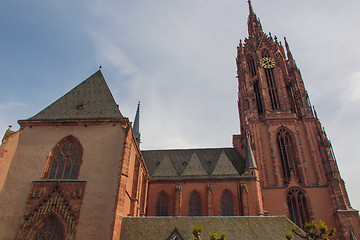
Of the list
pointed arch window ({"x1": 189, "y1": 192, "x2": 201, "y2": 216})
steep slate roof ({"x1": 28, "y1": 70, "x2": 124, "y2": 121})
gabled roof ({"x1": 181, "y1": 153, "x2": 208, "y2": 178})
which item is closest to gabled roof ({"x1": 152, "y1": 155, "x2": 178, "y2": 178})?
gabled roof ({"x1": 181, "y1": 153, "x2": 208, "y2": 178})

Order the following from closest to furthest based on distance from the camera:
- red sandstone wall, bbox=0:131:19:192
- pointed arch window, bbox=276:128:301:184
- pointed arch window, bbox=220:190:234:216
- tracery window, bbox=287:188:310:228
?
red sandstone wall, bbox=0:131:19:192 → pointed arch window, bbox=220:190:234:216 → tracery window, bbox=287:188:310:228 → pointed arch window, bbox=276:128:301:184

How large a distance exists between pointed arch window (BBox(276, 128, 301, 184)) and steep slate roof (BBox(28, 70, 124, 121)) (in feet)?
59.5

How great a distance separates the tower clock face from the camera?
35.2 metres

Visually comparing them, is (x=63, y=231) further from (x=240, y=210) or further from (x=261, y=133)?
(x=261, y=133)

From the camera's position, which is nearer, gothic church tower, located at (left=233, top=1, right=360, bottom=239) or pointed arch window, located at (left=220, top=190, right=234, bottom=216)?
pointed arch window, located at (left=220, top=190, right=234, bottom=216)

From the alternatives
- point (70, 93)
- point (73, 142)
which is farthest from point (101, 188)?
point (70, 93)

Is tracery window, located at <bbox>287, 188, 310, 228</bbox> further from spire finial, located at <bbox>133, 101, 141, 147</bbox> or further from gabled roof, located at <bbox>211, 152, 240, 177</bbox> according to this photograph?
spire finial, located at <bbox>133, 101, 141, 147</bbox>

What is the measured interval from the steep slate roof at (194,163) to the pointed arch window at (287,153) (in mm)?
4140

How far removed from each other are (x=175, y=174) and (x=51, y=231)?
13923mm

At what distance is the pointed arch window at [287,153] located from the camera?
89.0 ft

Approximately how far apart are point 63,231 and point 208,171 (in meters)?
15.6

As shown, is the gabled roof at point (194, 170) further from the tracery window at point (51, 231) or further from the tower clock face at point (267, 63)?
the tower clock face at point (267, 63)

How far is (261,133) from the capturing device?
29.3 meters

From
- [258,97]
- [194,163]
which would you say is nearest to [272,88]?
[258,97]
